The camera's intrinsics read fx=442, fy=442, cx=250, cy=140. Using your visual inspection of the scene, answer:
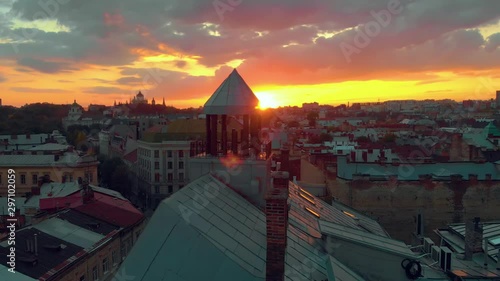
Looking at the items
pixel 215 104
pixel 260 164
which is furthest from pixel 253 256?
pixel 215 104

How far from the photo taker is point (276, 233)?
360 inches

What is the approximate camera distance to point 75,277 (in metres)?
21.0

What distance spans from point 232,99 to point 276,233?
23.4 ft

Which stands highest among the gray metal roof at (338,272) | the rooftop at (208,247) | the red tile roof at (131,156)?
the rooftop at (208,247)

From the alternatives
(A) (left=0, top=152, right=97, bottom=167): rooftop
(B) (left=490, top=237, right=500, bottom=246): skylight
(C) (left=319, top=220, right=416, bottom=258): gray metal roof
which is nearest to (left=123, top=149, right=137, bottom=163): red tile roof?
(A) (left=0, top=152, right=97, bottom=167): rooftop

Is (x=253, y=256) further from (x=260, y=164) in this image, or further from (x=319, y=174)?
(x=319, y=174)

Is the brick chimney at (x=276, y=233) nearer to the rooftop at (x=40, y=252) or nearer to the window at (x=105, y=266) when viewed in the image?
the rooftop at (x=40, y=252)

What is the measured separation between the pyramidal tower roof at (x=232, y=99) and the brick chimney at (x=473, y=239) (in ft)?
32.1

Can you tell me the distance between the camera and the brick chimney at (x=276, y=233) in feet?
29.2

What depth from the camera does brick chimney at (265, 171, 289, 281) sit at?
29.2ft

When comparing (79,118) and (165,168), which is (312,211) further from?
(79,118)

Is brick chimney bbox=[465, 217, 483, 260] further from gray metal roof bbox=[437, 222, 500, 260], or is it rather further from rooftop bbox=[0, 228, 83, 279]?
rooftop bbox=[0, 228, 83, 279]

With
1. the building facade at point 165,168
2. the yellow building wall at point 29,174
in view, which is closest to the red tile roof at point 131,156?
the building facade at point 165,168

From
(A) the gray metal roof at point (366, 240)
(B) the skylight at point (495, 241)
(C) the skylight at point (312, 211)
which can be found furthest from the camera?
(B) the skylight at point (495, 241)
